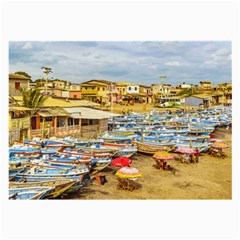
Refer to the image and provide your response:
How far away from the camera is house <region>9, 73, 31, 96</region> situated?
1073 centimetres

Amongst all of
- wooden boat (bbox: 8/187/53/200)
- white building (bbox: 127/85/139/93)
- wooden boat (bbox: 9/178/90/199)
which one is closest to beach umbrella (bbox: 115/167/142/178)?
wooden boat (bbox: 9/178/90/199)

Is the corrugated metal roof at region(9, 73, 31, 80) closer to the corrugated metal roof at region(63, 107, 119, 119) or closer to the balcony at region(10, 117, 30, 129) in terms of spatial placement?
the balcony at region(10, 117, 30, 129)

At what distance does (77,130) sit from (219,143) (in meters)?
6.38

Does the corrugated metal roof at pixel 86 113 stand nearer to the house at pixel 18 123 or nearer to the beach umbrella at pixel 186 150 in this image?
the house at pixel 18 123

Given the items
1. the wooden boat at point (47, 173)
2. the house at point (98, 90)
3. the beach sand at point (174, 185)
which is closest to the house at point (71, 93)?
the house at point (98, 90)

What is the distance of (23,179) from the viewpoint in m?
8.69

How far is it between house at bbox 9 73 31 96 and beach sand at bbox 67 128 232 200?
4545 mm

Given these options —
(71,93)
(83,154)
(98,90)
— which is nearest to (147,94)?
(98,90)

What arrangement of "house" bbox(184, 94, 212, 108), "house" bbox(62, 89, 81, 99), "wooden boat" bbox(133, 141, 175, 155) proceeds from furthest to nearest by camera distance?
"house" bbox(184, 94, 212, 108) → "house" bbox(62, 89, 81, 99) → "wooden boat" bbox(133, 141, 175, 155)

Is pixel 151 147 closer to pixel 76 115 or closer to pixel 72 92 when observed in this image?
pixel 76 115

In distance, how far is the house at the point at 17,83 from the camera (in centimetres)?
1073
